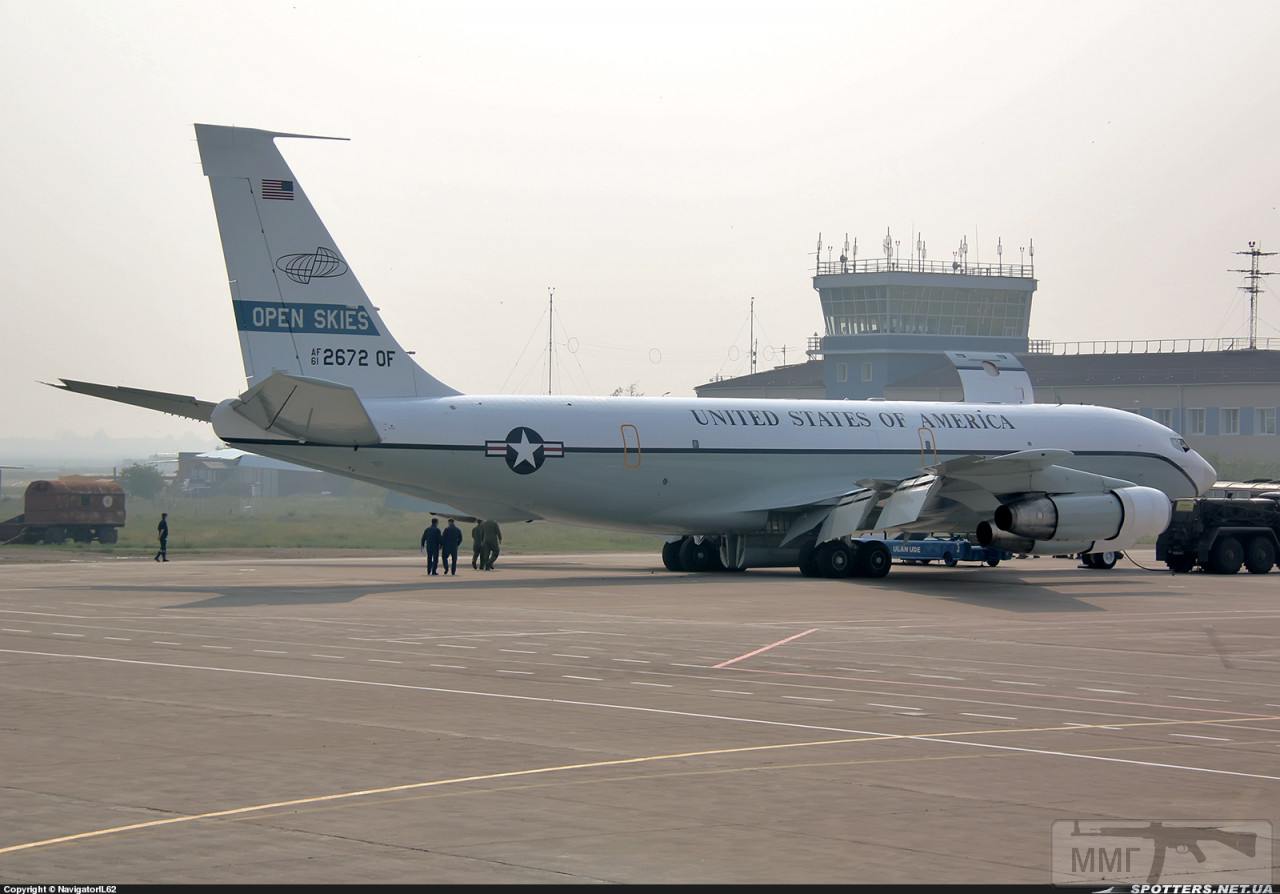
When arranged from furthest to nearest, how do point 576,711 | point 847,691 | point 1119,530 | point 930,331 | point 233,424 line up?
point 930,331 → point 1119,530 → point 233,424 → point 847,691 → point 576,711

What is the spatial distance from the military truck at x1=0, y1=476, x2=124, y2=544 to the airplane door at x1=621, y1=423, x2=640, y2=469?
98.8 feet

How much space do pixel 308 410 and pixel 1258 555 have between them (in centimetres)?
2545

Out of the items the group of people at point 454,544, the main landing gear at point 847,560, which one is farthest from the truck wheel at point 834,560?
the group of people at point 454,544

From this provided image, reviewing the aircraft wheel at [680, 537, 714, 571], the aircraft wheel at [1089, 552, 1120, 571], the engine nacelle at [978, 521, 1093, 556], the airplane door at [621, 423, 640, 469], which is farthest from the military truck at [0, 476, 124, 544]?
the engine nacelle at [978, 521, 1093, 556]

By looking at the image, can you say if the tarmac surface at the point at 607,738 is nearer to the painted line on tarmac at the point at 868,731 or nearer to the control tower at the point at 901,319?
the painted line on tarmac at the point at 868,731

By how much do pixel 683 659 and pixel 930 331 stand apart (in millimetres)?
88703

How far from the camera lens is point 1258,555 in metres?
41.0

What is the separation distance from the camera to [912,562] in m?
46.7

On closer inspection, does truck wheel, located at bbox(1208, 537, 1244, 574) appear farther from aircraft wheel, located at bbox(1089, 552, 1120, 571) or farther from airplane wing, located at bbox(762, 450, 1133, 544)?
airplane wing, located at bbox(762, 450, 1133, 544)

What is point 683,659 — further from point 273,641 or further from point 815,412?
point 815,412

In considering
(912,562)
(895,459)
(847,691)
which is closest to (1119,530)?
(895,459)

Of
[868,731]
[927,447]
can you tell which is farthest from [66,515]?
[868,731]

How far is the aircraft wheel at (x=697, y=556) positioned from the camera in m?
40.9

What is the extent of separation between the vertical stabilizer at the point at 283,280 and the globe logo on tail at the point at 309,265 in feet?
0.07
